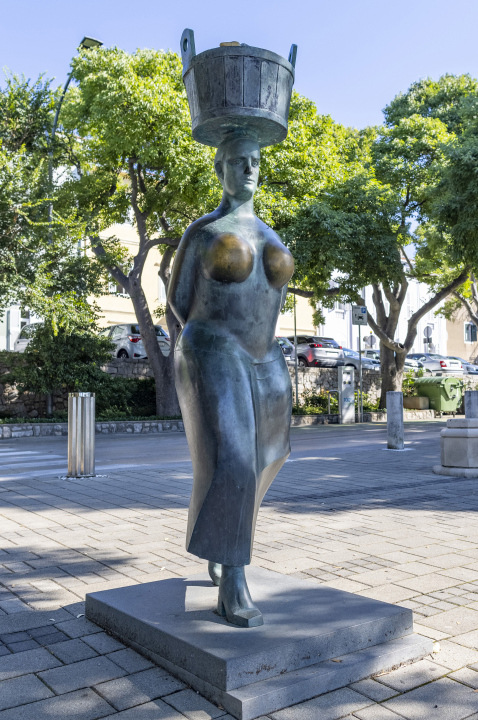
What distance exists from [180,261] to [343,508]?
4390 millimetres

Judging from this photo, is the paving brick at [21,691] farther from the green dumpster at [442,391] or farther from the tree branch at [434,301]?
the green dumpster at [442,391]

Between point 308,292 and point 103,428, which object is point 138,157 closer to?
point 308,292

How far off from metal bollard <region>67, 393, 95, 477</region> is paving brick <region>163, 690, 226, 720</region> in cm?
641

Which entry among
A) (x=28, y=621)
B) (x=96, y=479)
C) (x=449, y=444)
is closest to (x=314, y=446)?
(x=449, y=444)

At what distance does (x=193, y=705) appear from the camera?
8.55 feet

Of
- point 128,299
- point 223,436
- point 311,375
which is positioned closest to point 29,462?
point 223,436

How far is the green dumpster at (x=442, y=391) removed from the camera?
83.5 ft

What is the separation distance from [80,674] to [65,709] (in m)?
0.32

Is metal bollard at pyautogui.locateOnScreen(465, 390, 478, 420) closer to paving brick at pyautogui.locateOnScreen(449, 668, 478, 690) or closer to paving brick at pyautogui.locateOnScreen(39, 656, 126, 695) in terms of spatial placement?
paving brick at pyautogui.locateOnScreen(449, 668, 478, 690)

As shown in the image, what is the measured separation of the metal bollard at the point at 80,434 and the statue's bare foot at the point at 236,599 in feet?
20.0

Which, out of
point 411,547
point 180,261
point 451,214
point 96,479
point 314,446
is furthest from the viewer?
point 451,214

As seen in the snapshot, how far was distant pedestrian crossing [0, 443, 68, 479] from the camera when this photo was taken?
31.9ft

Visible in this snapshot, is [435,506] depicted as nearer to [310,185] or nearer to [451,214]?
[451,214]

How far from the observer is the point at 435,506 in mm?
6992
